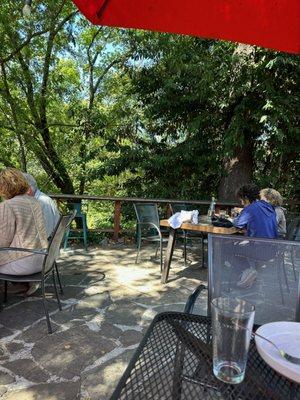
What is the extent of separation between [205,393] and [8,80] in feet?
35.8

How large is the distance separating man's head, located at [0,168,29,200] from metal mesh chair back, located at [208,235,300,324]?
6.79 feet

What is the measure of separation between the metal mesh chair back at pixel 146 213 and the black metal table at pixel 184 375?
13.6 ft

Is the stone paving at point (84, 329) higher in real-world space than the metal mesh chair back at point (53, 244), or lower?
lower

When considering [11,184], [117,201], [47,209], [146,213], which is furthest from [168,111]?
[11,184]

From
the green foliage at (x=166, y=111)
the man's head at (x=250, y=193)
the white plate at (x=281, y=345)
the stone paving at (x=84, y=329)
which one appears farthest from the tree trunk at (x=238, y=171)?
the white plate at (x=281, y=345)

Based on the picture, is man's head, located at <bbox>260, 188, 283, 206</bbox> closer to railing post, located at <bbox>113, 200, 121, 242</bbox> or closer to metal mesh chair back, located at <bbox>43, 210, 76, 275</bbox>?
metal mesh chair back, located at <bbox>43, 210, 76, 275</bbox>

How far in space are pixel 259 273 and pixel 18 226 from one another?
7.11 ft

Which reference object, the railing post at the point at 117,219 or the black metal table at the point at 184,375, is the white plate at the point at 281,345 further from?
the railing post at the point at 117,219

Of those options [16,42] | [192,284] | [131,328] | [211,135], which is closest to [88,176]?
[211,135]

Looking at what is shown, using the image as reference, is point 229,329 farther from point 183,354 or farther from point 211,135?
point 211,135

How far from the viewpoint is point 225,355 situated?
1065mm

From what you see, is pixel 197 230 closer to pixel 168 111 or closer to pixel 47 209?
pixel 47 209

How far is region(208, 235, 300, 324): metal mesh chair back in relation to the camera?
1.83 m

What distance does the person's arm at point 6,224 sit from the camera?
3.17 metres
